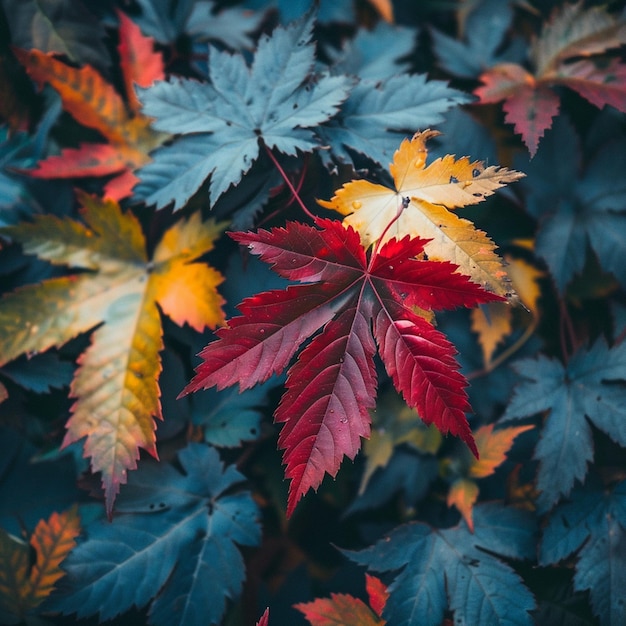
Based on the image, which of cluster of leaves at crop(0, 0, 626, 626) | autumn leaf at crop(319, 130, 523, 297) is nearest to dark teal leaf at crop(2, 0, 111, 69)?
cluster of leaves at crop(0, 0, 626, 626)

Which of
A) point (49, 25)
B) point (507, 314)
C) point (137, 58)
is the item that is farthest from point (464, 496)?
point (49, 25)

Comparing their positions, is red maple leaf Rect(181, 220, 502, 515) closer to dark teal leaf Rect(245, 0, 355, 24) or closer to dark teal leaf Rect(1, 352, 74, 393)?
dark teal leaf Rect(1, 352, 74, 393)

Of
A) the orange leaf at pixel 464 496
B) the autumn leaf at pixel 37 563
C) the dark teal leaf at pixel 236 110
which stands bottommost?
the autumn leaf at pixel 37 563

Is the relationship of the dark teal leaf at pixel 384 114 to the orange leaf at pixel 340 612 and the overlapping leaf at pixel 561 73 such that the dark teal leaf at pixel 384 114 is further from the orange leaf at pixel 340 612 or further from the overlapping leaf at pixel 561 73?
the orange leaf at pixel 340 612

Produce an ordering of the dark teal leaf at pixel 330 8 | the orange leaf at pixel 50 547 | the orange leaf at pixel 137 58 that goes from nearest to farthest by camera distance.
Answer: the orange leaf at pixel 50 547
the orange leaf at pixel 137 58
the dark teal leaf at pixel 330 8

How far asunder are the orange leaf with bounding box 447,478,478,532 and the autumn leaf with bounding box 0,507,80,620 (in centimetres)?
64

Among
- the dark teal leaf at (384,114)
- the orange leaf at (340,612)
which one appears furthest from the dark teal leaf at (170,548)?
the dark teal leaf at (384,114)

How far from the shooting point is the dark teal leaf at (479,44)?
102 centimetres

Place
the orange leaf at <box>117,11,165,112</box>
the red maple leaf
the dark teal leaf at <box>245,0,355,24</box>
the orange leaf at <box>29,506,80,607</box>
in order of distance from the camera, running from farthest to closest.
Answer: the dark teal leaf at <box>245,0,355,24</box>, the orange leaf at <box>117,11,165,112</box>, the orange leaf at <box>29,506,80,607</box>, the red maple leaf

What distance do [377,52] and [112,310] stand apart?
716 mm

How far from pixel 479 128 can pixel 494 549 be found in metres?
0.74

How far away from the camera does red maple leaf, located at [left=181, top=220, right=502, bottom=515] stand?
0.60 metres

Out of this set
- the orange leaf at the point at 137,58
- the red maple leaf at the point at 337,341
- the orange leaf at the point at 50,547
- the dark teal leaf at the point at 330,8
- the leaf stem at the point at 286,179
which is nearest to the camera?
the red maple leaf at the point at 337,341

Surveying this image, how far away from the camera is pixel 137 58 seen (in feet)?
3.15
